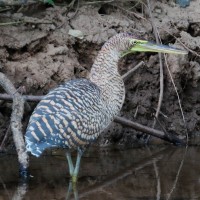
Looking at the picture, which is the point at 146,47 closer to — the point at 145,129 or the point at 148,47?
the point at 148,47

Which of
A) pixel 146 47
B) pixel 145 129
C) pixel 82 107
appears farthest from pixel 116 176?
pixel 146 47

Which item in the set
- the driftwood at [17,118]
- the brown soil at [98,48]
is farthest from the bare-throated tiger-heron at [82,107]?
the brown soil at [98,48]

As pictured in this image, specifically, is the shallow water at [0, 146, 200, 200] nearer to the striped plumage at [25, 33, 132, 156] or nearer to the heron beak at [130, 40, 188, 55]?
the striped plumage at [25, 33, 132, 156]

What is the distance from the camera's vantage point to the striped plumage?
6.39 m

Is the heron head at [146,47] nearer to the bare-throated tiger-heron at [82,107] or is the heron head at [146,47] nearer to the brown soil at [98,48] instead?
the bare-throated tiger-heron at [82,107]

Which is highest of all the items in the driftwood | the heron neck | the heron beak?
the heron beak

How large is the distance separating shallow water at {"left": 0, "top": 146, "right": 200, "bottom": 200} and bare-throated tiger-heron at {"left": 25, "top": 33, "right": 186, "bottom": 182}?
0.23 meters

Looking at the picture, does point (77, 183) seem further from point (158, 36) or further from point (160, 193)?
point (158, 36)

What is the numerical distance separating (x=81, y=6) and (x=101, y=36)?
0.49 meters

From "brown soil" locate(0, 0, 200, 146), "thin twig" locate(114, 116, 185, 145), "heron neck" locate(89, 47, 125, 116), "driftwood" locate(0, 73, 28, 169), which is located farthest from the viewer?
"brown soil" locate(0, 0, 200, 146)

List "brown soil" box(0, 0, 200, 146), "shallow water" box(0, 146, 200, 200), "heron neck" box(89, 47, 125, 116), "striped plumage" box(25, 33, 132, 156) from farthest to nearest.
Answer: "brown soil" box(0, 0, 200, 146), "heron neck" box(89, 47, 125, 116), "shallow water" box(0, 146, 200, 200), "striped plumage" box(25, 33, 132, 156)

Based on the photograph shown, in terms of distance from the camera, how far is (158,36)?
28.9 ft

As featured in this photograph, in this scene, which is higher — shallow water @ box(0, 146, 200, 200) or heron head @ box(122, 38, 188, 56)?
heron head @ box(122, 38, 188, 56)

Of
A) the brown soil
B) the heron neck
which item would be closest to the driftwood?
the brown soil
